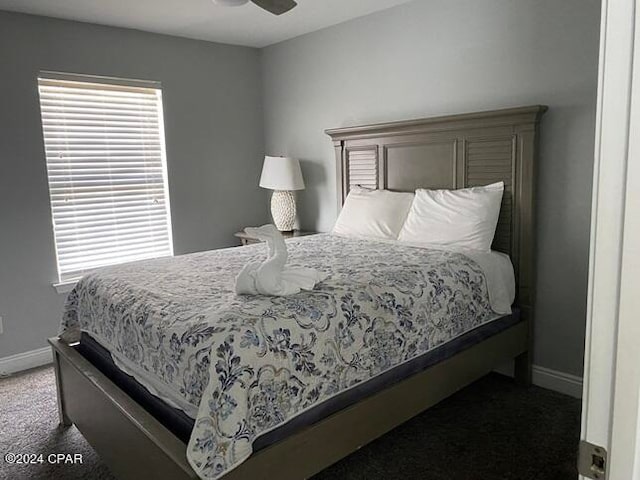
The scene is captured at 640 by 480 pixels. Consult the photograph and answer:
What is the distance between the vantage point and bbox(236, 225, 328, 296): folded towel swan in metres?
1.99

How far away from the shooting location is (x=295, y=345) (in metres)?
1.78

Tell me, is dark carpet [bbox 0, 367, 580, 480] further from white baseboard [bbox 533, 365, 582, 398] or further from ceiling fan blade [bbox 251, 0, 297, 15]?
ceiling fan blade [bbox 251, 0, 297, 15]

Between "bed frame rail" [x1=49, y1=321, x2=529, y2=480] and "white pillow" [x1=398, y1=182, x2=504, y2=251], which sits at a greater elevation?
"white pillow" [x1=398, y1=182, x2=504, y2=251]

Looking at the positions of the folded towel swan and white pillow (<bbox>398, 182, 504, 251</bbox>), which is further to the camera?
white pillow (<bbox>398, 182, 504, 251</bbox>)

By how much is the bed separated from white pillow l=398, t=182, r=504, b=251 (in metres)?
0.14

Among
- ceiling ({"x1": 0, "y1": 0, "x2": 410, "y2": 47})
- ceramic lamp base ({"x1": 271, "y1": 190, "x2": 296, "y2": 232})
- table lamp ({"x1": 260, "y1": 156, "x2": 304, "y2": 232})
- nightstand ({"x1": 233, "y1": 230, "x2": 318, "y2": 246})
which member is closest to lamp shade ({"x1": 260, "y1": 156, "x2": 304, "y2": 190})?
table lamp ({"x1": 260, "y1": 156, "x2": 304, "y2": 232})

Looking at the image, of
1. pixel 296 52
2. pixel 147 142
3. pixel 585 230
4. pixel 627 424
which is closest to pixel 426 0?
pixel 296 52

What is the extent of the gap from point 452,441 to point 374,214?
151 cm

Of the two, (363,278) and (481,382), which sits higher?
(363,278)

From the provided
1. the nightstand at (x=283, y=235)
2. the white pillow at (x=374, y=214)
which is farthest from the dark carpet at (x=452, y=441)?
the nightstand at (x=283, y=235)

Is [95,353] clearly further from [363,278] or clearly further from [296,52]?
[296,52]

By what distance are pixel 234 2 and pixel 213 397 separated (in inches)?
69.3

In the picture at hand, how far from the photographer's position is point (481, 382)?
3.08m

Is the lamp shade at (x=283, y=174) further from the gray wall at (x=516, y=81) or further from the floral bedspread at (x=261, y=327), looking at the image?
the floral bedspread at (x=261, y=327)
